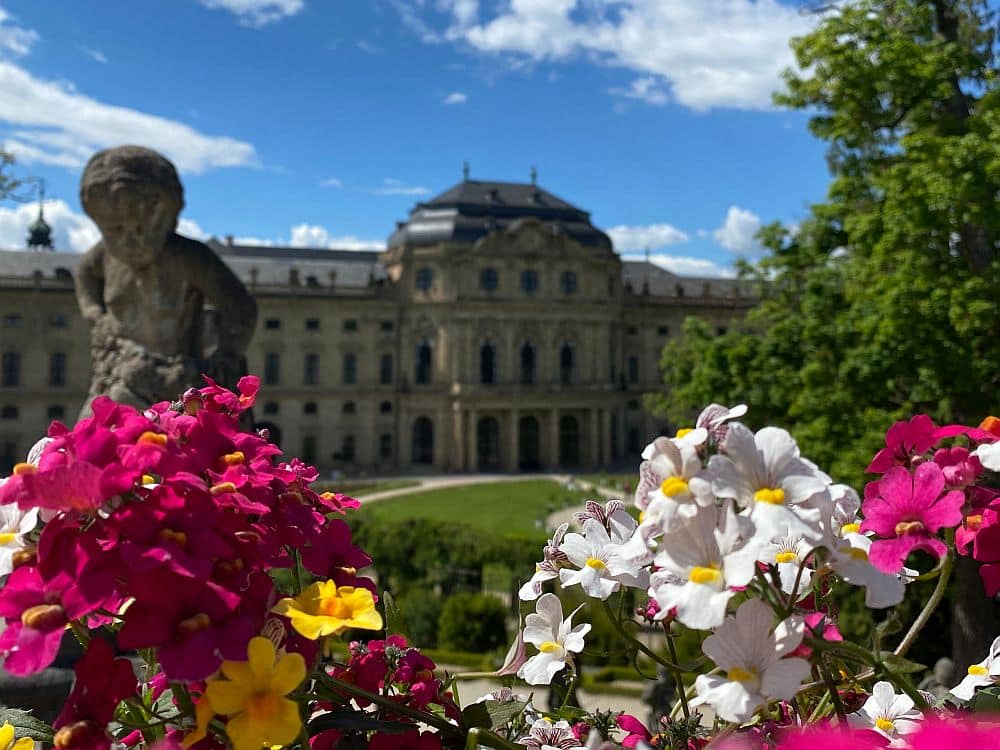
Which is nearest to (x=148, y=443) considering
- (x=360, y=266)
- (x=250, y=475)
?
(x=250, y=475)

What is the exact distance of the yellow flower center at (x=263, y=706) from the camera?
4.23ft

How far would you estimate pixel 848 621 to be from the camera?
484 inches

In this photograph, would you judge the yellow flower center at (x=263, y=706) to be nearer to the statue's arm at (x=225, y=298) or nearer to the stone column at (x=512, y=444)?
the statue's arm at (x=225, y=298)

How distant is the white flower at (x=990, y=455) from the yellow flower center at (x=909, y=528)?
182mm

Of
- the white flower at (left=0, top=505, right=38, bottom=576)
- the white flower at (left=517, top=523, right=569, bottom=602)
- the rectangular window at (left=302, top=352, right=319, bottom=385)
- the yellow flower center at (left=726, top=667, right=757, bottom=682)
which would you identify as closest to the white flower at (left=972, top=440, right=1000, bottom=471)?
the yellow flower center at (left=726, top=667, right=757, bottom=682)

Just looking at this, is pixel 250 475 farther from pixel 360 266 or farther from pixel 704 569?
pixel 360 266

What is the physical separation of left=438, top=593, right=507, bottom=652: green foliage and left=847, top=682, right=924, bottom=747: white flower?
15409 millimetres

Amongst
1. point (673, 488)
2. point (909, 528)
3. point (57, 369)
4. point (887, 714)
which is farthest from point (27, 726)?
point (57, 369)

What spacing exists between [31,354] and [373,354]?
17754mm

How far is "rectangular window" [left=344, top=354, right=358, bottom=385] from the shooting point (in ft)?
155

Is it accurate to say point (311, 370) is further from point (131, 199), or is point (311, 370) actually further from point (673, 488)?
point (673, 488)

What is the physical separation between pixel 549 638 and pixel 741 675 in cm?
80

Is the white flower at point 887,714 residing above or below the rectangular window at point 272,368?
below

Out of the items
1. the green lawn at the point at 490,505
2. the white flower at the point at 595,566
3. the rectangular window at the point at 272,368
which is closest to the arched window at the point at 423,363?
the rectangular window at the point at 272,368
